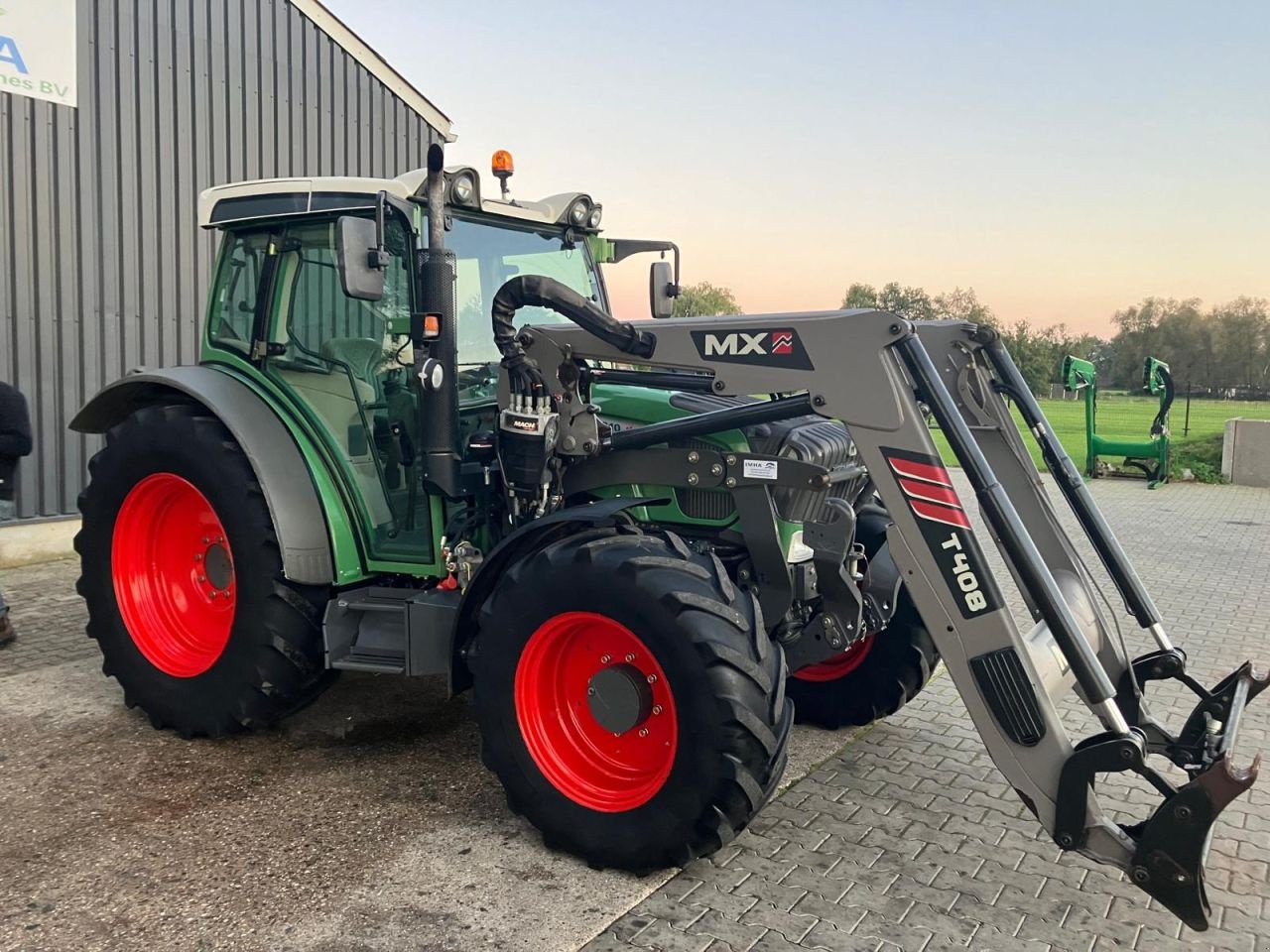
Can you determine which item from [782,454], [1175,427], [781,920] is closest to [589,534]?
[782,454]

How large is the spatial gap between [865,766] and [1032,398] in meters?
1.75

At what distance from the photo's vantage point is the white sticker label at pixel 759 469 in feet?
11.8

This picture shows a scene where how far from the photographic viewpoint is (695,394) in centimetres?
416

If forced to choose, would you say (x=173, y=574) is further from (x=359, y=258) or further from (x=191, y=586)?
(x=359, y=258)

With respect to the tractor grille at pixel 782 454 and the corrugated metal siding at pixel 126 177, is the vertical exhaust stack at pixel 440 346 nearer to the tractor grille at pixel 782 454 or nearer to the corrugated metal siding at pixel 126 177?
the tractor grille at pixel 782 454

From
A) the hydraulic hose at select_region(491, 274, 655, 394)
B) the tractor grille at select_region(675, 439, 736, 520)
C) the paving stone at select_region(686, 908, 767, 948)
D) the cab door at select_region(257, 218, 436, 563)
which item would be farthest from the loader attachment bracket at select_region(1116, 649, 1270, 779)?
the cab door at select_region(257, 218, 436, 563)

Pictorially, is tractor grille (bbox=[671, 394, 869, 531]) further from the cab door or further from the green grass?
the cab door

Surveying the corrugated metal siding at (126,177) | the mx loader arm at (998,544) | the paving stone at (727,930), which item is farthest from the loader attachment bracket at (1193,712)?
the corrugated metal siding at (126,177)

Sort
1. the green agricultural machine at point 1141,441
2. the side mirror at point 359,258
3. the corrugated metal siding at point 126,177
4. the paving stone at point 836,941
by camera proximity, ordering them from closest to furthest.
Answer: the paving stone at point 836,941 < the side mirror at point 359,258 < the corrugated metal siding at point 126,177 < the green agricultural machine at point 1141,441

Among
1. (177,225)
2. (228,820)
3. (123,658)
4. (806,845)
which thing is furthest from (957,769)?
(177,225)

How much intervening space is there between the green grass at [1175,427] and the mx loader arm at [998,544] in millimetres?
176

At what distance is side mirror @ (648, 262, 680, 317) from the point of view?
17.4 feet

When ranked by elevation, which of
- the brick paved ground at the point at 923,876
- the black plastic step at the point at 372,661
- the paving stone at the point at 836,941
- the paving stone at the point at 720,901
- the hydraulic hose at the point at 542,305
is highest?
the hydraulic hose at the point at 542,305

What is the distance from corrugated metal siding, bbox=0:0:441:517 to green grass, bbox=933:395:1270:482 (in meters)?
7.23
